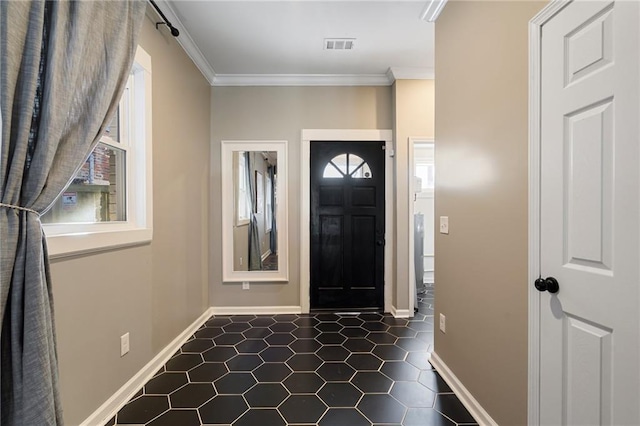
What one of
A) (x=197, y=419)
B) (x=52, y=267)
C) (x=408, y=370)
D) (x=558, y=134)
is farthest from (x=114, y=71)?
(x=408, y=370)

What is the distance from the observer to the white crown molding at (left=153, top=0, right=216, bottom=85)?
7.18 ft

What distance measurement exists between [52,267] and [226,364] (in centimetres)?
143

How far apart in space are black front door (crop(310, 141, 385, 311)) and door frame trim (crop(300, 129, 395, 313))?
0.06 metres

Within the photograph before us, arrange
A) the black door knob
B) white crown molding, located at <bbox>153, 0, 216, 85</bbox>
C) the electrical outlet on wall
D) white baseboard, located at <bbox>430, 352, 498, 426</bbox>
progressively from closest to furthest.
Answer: the black door knob < white baseboard, located at <bbox>430, 352, 498, 426</bbox> < the electrical outlet on wall < white crown molding, located at <bbox>153, 0, 216, 85</bbox>

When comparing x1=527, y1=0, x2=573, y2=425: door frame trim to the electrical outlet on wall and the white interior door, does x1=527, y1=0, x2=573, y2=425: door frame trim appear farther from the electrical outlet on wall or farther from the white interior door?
the electrical outlet on wall

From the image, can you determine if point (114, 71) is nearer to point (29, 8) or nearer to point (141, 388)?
point (29, 8)

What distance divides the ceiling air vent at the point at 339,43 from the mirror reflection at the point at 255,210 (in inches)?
50.6

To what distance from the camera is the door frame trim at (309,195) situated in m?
3.37

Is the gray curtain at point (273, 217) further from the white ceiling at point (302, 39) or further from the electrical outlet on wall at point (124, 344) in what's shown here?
the electrical outlet on wall at point (124, 344)

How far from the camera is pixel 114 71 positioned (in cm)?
143

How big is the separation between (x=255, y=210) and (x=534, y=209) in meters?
2.76

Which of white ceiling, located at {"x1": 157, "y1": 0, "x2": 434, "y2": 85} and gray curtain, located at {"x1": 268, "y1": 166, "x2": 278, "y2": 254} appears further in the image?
gray curtain, located at {"x1": 268, "y1": 166, "x2": 278, "y2": 254}

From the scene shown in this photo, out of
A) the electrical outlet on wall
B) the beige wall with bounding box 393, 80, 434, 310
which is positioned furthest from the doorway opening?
the electrical outlet on wall

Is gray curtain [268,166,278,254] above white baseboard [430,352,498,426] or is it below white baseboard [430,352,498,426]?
above
